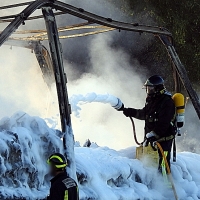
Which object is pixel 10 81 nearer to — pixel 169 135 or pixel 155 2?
pixel 155 2

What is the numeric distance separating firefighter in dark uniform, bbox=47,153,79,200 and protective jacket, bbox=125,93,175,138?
3.32m

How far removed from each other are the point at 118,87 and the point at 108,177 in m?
9.79

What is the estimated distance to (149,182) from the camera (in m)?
8.34

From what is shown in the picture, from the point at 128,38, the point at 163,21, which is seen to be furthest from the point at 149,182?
the point at 128,38

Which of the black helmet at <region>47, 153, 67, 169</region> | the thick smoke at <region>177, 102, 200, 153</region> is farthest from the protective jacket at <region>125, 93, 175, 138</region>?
the thick smoke at <region>177, 102, 200, 153</region>

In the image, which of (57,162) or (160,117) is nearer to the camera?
(57,162)

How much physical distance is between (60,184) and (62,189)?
53 millimetres

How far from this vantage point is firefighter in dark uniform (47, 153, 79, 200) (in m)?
5.21

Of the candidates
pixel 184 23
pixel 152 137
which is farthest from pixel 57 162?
pixel 184 23

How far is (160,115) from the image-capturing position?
8.45 m

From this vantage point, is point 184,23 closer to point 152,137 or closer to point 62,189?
point 152,137

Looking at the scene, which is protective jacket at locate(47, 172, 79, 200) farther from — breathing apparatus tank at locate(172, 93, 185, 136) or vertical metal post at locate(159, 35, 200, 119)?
vertical metal post at locate(159, 35, 200, 119)

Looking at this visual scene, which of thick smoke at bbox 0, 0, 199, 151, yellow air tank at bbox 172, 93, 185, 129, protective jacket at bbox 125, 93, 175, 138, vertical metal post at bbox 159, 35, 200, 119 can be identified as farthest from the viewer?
thick smoke at bbox 0, 0, 199, 151

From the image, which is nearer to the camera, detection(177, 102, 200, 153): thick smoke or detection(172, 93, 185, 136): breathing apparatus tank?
detection(172, 93, 185, 136): breathing apparatus tank
